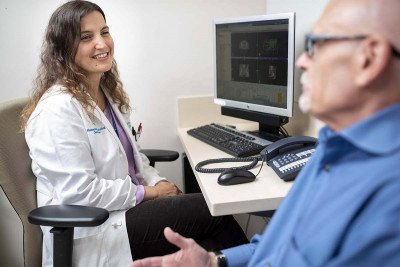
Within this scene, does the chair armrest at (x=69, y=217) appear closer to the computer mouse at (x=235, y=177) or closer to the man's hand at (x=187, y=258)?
the man's hand at (x=187, y=258)

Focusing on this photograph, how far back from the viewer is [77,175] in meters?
1.29

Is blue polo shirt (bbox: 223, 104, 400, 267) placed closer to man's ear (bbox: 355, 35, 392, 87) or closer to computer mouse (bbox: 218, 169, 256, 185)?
man's ear (bbox: 355, 35, 392, 87)

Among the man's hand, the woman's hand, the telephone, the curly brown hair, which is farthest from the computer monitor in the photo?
the man's hand

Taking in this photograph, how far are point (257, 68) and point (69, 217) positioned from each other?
0.95m

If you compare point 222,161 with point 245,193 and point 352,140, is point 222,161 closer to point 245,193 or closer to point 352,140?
point 245,193

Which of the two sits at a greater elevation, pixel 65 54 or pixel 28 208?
pixel 65 54

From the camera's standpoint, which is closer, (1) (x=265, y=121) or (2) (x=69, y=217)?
(2) (x=69, y=217)

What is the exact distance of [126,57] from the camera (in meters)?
2.00

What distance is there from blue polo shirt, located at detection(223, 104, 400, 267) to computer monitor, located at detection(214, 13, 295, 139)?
79 cm

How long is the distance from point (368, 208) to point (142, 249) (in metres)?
0.91

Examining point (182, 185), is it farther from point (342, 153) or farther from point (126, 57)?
point (342, 153)

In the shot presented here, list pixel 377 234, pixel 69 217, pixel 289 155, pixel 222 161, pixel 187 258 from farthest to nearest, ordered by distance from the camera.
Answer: pixel 222 161
pixel 289 155
pixel 69 217
pixel 187 258
pixel 377 234

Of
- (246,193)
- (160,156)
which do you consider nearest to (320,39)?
(246,193)

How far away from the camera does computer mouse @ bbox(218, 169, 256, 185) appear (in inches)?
47.7
